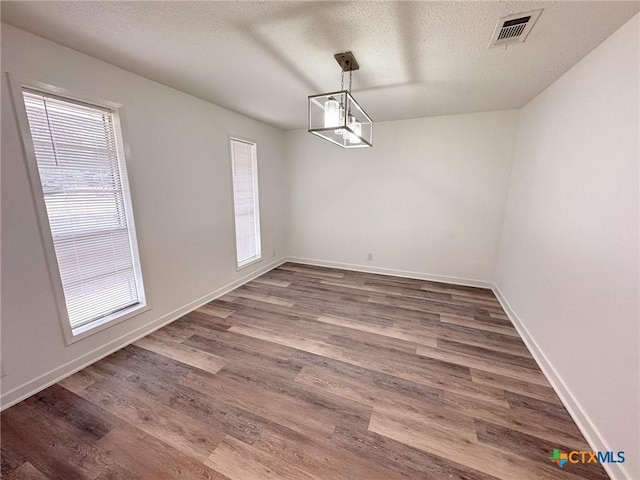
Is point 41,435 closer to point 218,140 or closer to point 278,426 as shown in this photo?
point 278,426

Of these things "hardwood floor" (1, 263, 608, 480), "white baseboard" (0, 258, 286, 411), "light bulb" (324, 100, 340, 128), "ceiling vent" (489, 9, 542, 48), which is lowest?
"hardwood floor" (1, 263, 608, 480)

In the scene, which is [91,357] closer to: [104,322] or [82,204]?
[104,322]

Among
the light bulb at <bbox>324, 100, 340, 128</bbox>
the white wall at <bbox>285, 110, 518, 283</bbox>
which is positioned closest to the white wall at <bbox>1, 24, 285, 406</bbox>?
the white wall at <bbox>285, 110, 518, 283</bbox>

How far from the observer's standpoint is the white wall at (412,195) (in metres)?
3.58

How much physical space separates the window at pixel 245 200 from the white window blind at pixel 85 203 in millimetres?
1490

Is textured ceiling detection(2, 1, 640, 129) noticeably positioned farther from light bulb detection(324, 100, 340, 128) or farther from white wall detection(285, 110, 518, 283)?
white wall detection(285, 110, 518, 283)

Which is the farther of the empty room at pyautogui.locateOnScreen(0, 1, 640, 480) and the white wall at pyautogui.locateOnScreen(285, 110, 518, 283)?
the white wall at pyautogui.locateOnScreen(285, 110, 518, 283)

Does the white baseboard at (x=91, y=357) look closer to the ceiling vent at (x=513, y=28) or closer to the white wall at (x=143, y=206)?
the white wall at (x=143, y=206)

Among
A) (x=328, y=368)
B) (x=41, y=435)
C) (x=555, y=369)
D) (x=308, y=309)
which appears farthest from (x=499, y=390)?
(x=41, y=435)

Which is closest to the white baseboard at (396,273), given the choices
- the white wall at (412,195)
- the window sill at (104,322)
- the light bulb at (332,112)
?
the white wall at (412,195)

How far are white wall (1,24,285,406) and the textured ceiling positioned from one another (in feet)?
0.64

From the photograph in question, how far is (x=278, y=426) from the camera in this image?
1612 millimetres

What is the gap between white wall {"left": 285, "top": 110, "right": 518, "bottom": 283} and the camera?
3.58m

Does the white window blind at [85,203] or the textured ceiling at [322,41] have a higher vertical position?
the textured ceiling at [322,41]
